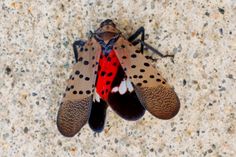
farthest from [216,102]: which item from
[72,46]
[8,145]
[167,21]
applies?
[8,145]

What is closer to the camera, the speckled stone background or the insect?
the insect

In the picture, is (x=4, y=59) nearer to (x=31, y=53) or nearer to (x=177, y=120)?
(x=31, y=53)

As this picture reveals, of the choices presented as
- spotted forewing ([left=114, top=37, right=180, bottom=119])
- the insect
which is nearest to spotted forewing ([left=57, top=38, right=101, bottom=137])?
the insect

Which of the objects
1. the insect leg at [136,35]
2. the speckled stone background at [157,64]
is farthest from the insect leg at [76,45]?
the insect leg at [136,35]

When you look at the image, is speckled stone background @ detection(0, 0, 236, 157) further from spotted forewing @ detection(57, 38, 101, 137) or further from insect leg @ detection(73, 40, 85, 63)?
spotted forewing @ detection(57, 38, 101, 137)

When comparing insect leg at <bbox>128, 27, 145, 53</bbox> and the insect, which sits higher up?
insect leg at <bbox>128, 27, 145, 53</bbox>

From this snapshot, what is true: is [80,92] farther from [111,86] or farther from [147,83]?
[147,83]

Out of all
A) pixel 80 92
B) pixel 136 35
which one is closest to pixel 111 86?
pixel 80 92
